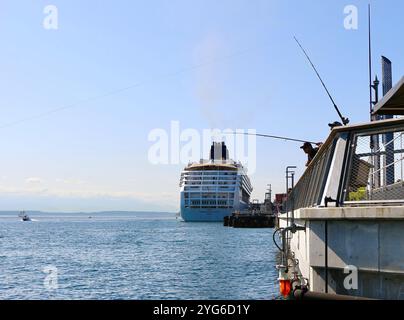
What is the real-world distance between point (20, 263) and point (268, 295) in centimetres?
2347

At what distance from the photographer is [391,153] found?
8.92 meters

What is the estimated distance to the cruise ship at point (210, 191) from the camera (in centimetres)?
12850

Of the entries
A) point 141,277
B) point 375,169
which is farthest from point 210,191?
point 375,169

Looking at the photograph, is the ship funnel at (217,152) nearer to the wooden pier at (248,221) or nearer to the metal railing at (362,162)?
the wooden pier at (248,221)

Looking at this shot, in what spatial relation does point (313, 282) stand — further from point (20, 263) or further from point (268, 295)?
point (20, 263)

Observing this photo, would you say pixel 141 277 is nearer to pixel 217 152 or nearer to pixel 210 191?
pixel 210 191

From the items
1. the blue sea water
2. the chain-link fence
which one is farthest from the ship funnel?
the chain-link fence

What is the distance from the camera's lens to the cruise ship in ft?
422

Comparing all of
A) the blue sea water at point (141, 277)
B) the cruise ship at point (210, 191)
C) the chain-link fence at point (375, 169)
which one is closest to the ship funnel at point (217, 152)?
the cruise ship at point (210, 191)

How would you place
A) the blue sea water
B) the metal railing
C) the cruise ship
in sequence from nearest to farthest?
the metal railing < the blue sea water < the cruise ship

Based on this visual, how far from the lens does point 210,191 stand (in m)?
129

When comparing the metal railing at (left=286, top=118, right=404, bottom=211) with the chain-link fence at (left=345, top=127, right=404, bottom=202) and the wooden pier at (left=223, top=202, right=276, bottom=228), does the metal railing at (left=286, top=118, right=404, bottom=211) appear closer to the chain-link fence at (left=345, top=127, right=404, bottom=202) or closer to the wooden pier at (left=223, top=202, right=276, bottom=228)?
the chain-link fence at (left=345, top=127, right=404, bottom=202)
